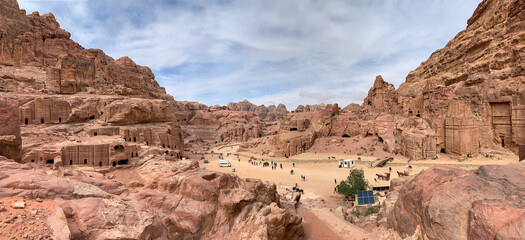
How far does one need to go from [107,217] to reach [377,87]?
159ft

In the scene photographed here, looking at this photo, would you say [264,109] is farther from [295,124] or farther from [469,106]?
[469,106]

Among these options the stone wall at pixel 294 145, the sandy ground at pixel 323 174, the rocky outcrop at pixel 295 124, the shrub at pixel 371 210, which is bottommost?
the shrub at pixel 371 210

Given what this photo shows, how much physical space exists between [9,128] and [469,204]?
16.1 metres

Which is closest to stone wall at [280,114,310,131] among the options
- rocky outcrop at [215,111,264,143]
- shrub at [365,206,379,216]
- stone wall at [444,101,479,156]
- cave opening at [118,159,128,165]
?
stone wall at [444,101,479,156]

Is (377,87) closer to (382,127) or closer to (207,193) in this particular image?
(382,127)

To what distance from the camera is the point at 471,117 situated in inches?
1115

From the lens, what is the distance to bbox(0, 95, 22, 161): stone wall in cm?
920

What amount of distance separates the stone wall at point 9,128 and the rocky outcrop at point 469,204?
50.8 feet

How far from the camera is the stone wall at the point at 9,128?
30.2 ft

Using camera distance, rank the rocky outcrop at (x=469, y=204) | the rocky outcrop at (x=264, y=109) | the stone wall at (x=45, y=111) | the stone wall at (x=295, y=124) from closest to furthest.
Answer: the rocky outcrop at (x=469, y=204) < the stone wall at (x=45, y=111) < the stone wall at (x=295, y=124) < the rocky outcrop at (x=264, y=109)

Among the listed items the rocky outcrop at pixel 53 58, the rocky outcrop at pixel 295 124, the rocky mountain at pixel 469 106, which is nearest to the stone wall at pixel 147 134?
the rocky outcrop at pixel 53 58

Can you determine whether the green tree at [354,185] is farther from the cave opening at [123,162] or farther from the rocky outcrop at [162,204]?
the cave opening at [123,162]

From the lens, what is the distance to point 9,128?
31.0ft

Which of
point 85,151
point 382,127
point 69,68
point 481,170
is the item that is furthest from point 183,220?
point 69,68
